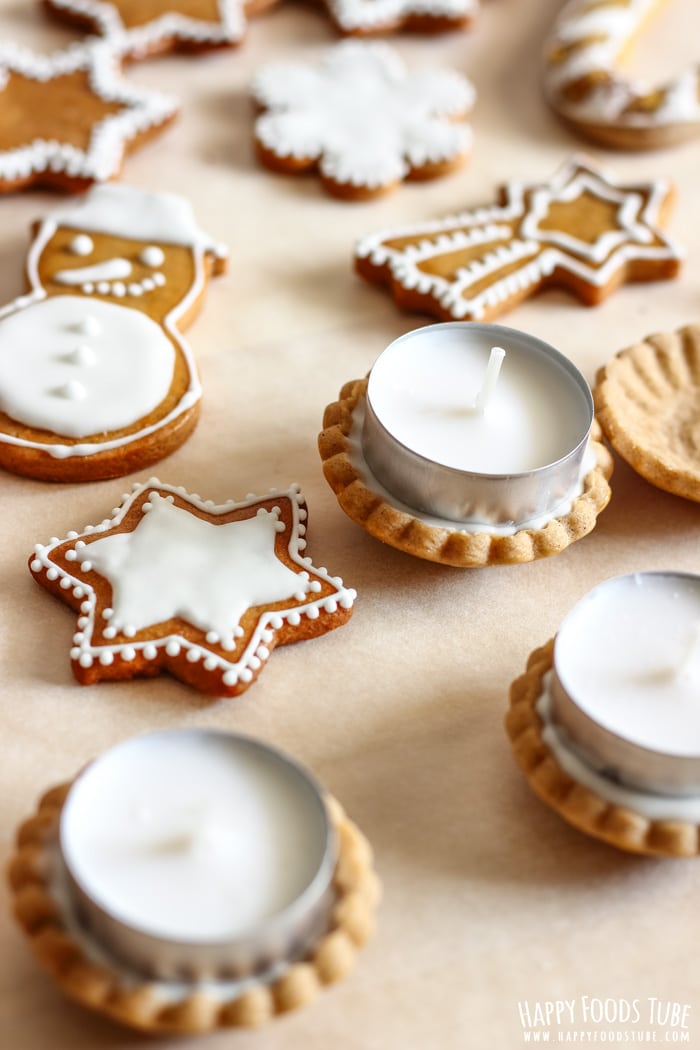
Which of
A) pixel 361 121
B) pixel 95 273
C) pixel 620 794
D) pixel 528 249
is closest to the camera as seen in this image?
pixel 620 794

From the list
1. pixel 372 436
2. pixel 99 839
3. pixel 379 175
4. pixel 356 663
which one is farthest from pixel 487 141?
pixel 99 839

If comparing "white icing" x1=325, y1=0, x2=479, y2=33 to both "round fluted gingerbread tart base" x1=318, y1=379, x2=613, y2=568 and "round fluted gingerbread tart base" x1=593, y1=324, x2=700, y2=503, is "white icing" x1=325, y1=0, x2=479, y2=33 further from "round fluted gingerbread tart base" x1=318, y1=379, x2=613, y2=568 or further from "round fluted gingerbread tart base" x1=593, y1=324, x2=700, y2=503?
"round fluted gingerbread tart base" x1=318, y1=379, x2=613, y2=568

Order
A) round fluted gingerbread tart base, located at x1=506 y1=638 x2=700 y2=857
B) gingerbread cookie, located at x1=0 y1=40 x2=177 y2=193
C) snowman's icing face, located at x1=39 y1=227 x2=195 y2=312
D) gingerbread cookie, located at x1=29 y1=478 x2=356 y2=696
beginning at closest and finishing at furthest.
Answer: round fluted gingerbread tart base, located at x1=506 y1=638 x2=700 y2=857, gingerbread cookie, located at x1=29 y1=478 x2=356 y2=696, snowman's icing face, located at x1=39 y1=227 x2=195 y2=312, gingerbread cookie, located at x1=0 y1=40 x2=177 y2=193

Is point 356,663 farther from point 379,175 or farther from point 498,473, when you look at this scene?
point 379,175

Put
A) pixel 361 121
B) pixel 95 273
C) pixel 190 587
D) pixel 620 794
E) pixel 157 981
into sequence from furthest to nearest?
pixel 361 121 < pixel 95 273 < pixel 190 587 < pixel 620 794 < pixel 157 981

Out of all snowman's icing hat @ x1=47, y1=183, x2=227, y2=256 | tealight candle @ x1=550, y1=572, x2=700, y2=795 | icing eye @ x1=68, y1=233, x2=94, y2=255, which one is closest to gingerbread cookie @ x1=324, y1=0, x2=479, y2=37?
snowman's icing hat @ x1=47, y1=183, x2=227, y2=256

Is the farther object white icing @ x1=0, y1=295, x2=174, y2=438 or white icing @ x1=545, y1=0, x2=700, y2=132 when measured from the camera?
white icing @ x1=545, y1=0, x2=700, y2=132

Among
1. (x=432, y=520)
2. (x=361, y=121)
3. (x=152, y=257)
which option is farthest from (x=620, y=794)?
(x=361, y=121)

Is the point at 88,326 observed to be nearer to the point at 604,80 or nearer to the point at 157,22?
the point at 157,22
